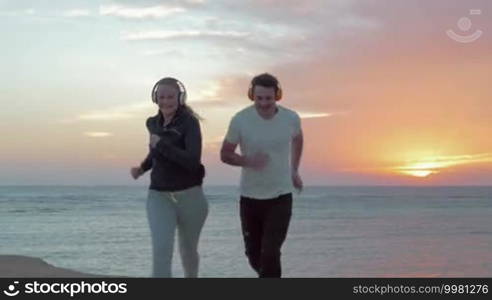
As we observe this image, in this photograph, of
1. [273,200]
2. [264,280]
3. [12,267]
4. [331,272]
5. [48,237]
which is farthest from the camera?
[48,237]

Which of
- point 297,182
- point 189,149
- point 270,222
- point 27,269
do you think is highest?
point 189,149

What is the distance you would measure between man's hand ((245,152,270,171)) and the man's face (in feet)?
1.37

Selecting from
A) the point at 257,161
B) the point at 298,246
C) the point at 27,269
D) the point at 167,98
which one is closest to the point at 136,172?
the point at 167,98

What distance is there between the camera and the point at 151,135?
21.2 ft

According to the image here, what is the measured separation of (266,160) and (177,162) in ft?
2.82

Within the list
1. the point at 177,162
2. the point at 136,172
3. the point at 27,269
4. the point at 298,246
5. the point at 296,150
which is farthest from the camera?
the point at 298,246

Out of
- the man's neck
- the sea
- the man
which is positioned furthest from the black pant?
the sea

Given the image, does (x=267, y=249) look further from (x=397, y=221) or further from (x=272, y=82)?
(x=397, y=221)

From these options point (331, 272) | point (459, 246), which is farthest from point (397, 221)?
point (331, 272)

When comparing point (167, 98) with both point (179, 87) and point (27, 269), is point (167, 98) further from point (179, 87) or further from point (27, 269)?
point (27, 269)

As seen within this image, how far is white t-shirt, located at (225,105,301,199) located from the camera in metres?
6.74

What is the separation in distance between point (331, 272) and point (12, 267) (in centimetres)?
939

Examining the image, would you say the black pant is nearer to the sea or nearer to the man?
the man

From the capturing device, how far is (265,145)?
22.1 feet
